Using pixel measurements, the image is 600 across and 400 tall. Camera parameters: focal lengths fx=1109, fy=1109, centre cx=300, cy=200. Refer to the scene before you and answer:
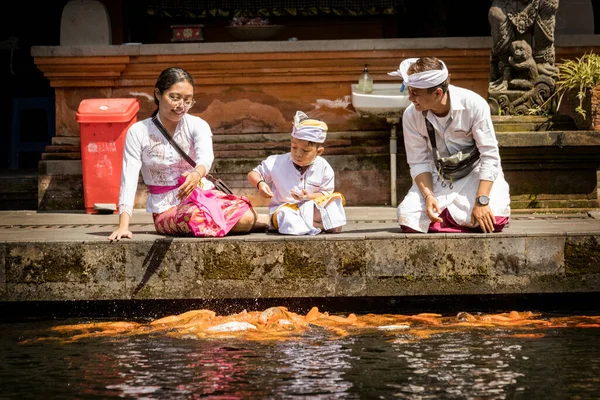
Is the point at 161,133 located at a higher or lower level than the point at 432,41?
lower

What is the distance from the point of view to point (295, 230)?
22.2ft

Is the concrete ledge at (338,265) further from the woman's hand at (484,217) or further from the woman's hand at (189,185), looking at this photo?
the woman's hand at (189,185)

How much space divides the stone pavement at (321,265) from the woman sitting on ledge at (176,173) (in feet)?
0.60

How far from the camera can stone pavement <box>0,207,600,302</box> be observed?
21.6ft

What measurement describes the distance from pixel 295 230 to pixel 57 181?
4.11 m

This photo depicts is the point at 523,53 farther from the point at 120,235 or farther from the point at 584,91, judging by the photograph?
the point at 120,235

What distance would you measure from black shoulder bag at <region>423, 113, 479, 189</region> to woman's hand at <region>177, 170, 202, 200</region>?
1.46 m

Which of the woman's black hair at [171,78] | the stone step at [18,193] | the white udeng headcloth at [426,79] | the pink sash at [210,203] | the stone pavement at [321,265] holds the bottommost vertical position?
the stone pavement at [321,265]

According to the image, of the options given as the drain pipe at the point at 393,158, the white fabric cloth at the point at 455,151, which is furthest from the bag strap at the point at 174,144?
the drain pipe at the point at 393,158

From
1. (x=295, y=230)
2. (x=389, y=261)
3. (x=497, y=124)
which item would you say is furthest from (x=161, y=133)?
(x=497, y=124)

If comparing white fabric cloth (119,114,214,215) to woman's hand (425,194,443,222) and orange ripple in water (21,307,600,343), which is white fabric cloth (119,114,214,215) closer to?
orange ripple in water (21,307,600,343)

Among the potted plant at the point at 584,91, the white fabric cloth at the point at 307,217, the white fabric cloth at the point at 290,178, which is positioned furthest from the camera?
the potted plant at the point at 584,91

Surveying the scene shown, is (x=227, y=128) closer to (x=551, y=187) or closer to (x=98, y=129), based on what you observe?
(x=98, y=129)

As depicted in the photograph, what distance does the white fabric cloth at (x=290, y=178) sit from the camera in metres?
7.08
